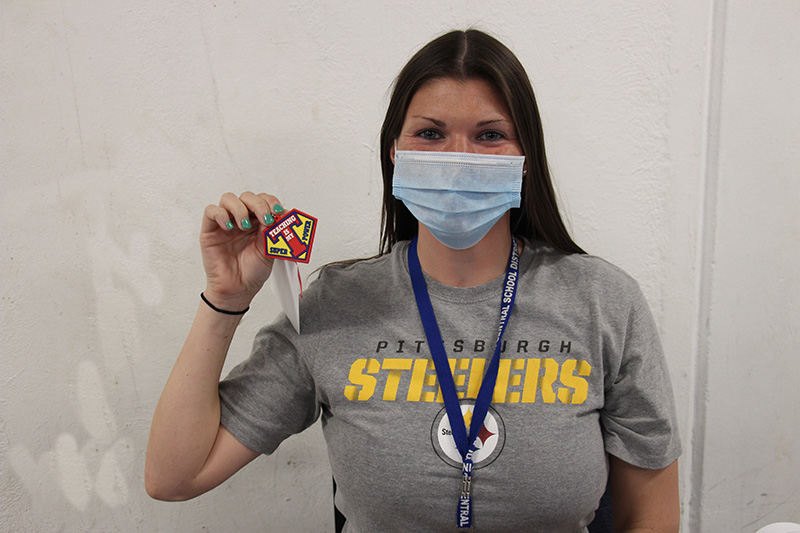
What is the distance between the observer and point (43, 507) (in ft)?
4.84

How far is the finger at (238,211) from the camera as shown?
3.24ft

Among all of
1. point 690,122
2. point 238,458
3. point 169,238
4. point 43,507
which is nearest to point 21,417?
point 43,507

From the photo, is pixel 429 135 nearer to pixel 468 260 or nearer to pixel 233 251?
pixel 468 260

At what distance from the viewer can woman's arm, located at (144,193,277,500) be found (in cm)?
103

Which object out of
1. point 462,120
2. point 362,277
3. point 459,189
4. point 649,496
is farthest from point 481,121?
point 649,496

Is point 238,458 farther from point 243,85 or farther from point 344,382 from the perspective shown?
point 243,85

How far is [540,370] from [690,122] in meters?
0.84

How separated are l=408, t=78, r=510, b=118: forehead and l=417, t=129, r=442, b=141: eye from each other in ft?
0.13

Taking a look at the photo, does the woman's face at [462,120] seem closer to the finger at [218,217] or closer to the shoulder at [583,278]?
the shoulder at [583,278]

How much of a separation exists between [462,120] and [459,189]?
13 cm

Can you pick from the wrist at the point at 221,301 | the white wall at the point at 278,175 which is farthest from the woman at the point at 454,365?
→ the white wall at the point at 278,175

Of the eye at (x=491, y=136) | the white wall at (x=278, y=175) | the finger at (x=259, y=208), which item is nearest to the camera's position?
the finger at (x=259, y=208)

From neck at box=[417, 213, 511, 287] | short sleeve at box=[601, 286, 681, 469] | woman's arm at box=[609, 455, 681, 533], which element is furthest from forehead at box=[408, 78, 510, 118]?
woman's arm at box=[609, 455, 681, 533]

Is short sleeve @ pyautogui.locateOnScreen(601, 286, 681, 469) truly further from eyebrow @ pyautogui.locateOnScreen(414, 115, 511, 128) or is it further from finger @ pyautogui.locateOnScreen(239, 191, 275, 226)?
finger @ pyautogui.locateOnScreen(239, 191, 275, 226)
